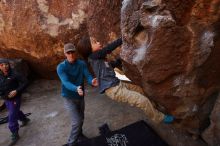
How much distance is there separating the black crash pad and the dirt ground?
0.25 metres

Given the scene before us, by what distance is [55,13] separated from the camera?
8766 mm

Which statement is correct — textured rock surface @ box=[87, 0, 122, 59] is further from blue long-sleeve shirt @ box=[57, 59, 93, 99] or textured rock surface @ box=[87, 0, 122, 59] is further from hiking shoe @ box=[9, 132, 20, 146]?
hiking shoe @ box=[9, 132, 20, 146]

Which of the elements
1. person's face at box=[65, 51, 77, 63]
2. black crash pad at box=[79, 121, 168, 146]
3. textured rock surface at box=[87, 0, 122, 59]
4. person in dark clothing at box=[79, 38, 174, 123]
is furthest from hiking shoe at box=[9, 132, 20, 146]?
textured rock surface at box=[87, 0, 122, 59]

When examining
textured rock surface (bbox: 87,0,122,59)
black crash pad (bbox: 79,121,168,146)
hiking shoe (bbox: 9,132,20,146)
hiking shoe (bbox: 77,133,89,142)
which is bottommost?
hiking shoe (bbox: 9,132,20,146)

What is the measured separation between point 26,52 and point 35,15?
1196mm

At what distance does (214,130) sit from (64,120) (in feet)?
11.8

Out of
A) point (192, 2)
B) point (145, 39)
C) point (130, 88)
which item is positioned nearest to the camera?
point (192, 2)

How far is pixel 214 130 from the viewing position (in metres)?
5.09

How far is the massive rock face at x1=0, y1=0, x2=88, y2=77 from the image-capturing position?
8656mm

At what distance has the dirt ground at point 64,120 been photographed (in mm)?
6466

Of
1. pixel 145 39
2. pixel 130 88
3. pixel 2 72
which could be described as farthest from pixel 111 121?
pixel 145 39

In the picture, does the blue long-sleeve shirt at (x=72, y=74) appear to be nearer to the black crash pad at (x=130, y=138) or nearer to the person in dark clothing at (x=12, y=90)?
the black crash pad at (x=130, y=138)

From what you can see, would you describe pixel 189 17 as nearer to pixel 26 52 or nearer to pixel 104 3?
pixel 104 3

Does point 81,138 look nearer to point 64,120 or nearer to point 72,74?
point 64,120
